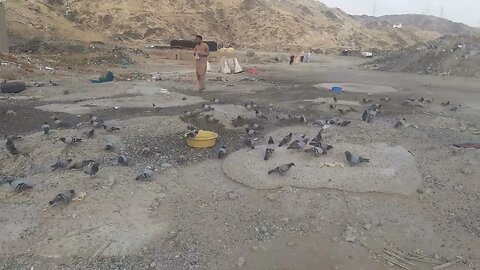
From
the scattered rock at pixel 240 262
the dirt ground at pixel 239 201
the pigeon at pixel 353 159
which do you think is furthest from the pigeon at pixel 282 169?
the scattered rock at pixel 240 262

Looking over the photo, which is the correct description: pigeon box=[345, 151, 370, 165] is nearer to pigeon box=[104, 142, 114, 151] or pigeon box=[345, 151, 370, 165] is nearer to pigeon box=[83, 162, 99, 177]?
pigeon box=[83, 162, 99, 177]

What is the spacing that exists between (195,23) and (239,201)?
43479 mm

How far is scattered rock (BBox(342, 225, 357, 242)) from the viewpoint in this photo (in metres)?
5.09

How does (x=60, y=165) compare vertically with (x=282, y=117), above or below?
below

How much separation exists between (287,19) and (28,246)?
163 ft

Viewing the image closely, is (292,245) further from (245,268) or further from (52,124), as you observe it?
(52,124)

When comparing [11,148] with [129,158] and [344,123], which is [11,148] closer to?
[129,158]

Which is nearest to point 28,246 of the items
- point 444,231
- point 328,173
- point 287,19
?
point 328,173

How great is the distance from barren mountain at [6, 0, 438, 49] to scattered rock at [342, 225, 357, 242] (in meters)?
31.3

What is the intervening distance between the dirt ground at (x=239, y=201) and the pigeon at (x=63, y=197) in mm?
99

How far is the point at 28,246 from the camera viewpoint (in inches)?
183

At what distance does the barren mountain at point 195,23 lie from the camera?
3731 centimetres

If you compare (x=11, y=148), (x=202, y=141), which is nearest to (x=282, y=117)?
(x=202, y=141)

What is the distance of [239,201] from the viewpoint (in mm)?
5926
